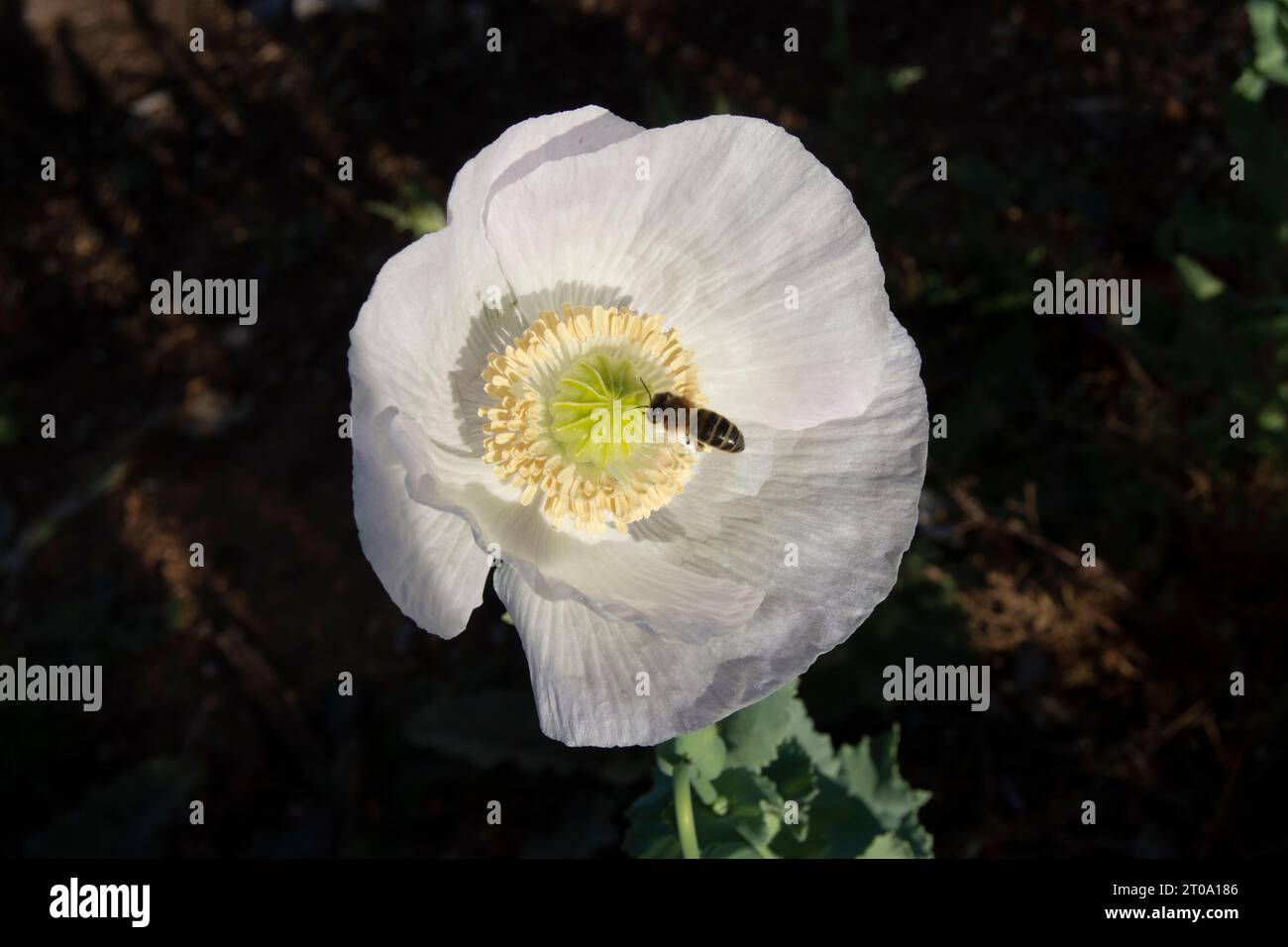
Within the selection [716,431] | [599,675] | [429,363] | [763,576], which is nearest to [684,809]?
[599,675]

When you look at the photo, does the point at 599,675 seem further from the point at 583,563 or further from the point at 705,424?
the point at 705,424

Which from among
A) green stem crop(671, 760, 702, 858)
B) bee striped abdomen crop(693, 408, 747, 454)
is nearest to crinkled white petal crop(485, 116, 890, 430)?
bee striped abdomen crop(693, 408, 747, 454)

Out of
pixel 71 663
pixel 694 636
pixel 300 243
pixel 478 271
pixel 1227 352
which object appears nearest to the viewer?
pixel 694 636

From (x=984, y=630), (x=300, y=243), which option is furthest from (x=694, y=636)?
(x=300, y=243)

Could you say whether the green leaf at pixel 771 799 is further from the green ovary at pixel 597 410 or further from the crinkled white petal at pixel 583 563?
the green ovary at pixel 597 410

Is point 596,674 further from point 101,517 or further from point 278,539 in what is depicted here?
point 101,517

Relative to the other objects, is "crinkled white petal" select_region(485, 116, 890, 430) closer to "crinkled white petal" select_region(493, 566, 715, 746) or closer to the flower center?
the flower center

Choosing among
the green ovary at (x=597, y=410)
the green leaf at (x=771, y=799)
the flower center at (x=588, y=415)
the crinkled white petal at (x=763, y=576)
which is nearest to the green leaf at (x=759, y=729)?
the green leaf at (x=771, y=799)
